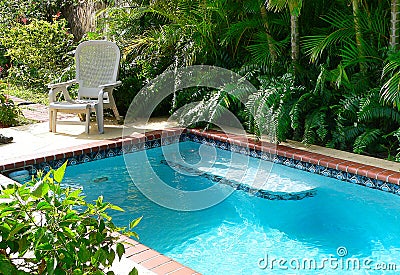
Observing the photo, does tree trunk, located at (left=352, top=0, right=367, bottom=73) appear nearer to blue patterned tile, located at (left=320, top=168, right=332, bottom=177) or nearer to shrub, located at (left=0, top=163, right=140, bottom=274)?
blue patterned tile, located at (left=320, top=168, right=332, bottom=177)

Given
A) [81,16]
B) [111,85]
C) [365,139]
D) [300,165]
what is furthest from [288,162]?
[81,16]

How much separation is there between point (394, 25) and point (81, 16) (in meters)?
6.35

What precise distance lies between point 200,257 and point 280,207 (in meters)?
1.18

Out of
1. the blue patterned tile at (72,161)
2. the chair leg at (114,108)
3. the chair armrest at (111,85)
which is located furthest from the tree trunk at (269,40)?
the blue patterned tile at (72,161)

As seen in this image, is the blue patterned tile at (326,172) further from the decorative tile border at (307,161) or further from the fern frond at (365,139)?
the fern frond at (365,139)

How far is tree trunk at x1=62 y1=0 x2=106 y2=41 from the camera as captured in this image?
1000 cm

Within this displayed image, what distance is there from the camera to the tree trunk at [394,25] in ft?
18.5

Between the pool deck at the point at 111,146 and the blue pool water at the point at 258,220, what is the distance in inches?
6.6

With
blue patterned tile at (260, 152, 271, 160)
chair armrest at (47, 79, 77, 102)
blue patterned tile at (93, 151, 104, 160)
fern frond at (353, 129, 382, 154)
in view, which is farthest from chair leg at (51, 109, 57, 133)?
fern frond at (353, 129, 382, 154)

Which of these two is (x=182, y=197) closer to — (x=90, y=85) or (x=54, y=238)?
(x=90, y=85)

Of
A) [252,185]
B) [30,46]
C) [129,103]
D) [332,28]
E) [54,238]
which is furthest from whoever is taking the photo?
[30,46]

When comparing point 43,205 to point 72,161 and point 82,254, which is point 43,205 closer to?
point 82,254

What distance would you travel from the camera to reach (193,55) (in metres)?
7.03

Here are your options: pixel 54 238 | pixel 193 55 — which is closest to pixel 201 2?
pixel 193 55
